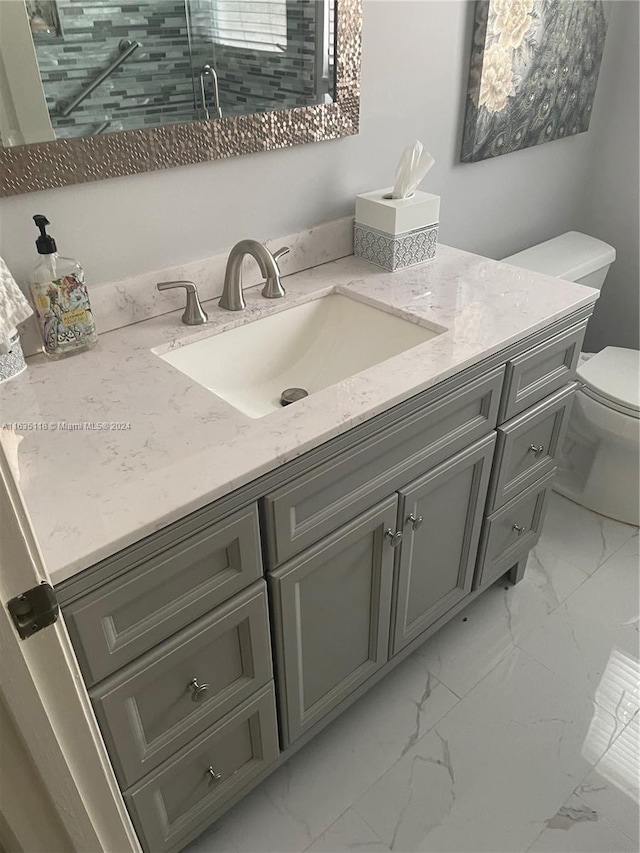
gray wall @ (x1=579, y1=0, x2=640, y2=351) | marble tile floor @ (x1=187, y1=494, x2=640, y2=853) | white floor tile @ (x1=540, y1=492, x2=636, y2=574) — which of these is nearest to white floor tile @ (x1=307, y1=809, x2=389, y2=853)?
marble tile floor @ (x1=187, y1=494, x2=640, y2=853)

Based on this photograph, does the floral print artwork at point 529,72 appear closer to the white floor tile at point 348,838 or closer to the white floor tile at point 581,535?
the white floor tile at point 581,535

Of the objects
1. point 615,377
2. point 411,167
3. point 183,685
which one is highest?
point 411,167

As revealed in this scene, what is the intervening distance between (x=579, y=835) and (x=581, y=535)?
91 cm

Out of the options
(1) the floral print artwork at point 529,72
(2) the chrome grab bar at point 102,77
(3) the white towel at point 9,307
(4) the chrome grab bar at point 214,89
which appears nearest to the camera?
(3) the white towel at point 9,307

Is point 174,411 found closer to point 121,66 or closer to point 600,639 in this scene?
point 121,66

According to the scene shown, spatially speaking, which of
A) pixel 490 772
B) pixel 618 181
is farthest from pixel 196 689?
pixel 618 181

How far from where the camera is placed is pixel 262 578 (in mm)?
1015

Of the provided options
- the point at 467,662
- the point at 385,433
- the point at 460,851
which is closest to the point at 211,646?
the point at 385,433

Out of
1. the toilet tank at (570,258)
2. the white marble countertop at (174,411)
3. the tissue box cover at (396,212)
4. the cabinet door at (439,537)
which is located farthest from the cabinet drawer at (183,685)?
the toilet tank at (570,258)

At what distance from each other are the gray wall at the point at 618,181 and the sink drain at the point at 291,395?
163 centimetres

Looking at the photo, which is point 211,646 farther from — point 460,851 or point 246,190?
point 246,190

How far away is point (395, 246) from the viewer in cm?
146

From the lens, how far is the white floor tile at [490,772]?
1321mm

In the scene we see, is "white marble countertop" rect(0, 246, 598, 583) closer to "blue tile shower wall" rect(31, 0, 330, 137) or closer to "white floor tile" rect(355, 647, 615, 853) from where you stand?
"blue tile shower wall" rect(31, 0, 330, 137)
